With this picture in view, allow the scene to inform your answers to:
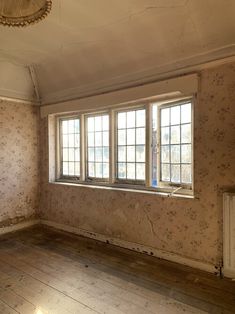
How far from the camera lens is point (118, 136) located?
3664 millimetres

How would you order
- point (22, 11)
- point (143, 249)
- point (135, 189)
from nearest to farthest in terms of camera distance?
point (22, 11), point (143, 249), point (135, 189)

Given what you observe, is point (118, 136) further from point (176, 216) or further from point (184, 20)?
point (184, 20)

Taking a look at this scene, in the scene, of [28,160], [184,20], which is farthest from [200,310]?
[28,160]

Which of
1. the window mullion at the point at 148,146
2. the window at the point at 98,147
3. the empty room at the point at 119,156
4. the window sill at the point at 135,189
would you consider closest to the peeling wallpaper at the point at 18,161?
the empty room at the point at 119,156

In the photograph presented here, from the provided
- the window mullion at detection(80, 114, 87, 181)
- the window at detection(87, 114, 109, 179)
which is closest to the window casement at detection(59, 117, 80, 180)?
the window mullion at detection(80, 114, 87, 181)

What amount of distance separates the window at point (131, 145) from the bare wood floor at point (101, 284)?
107cm

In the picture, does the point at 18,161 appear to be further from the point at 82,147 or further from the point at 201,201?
the point at 201,201

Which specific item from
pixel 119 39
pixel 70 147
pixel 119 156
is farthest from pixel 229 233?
pixel 70 147

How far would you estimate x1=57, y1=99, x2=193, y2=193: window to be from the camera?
9.96 feet

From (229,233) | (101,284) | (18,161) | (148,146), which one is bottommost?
(101,284)

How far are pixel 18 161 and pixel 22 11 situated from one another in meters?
3.00

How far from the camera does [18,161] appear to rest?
4.22 m

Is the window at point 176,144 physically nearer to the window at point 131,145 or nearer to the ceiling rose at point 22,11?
the window at point 131,145

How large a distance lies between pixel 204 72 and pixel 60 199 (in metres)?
2.96
